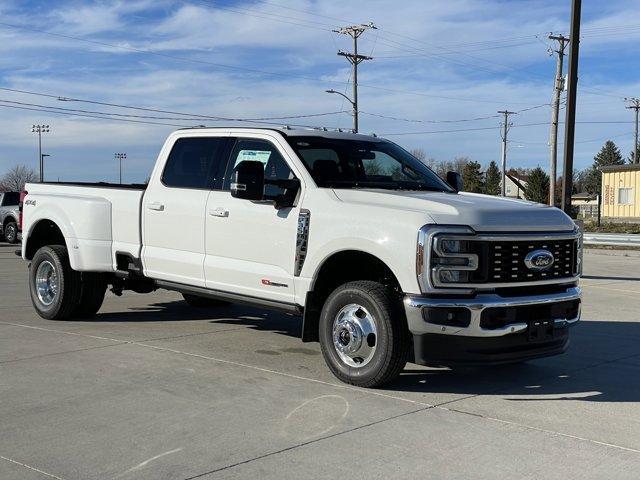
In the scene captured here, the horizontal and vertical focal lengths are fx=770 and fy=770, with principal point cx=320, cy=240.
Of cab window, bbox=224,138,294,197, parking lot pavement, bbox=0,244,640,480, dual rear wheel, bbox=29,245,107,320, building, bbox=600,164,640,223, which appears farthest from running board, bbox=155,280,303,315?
building, bbox=600,164,640,223

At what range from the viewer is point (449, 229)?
5.53 meters

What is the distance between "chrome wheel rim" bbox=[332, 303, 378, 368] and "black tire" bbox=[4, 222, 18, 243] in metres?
23.8

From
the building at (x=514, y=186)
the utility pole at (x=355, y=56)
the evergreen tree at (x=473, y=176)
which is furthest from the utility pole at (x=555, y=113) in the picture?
the building at (x=514, y=186)

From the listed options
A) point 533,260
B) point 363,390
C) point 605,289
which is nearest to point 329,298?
point 363,390

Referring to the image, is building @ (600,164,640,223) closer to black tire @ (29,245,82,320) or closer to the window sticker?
black tire @ (29,245,82,320)

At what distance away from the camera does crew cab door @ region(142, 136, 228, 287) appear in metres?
7.33

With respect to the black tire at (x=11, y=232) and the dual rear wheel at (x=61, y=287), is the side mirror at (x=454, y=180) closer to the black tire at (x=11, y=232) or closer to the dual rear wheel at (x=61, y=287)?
the dual rear wheel at (x=61, y=287)

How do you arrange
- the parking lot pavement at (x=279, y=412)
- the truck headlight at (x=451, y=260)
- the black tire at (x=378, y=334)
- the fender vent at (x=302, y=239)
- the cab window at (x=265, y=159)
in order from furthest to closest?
the cab window at (x=265, y=159), the fender vent at (x=302, y=239), the black tire at (x=378, y=334), the truck headlight at (x=451, y=260), the parking lot pavement at (x=279, y=412)

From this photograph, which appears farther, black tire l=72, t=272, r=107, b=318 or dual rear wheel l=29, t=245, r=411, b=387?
black tire l=72, t=272, r=107, b=318

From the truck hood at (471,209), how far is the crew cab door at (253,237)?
0.63m

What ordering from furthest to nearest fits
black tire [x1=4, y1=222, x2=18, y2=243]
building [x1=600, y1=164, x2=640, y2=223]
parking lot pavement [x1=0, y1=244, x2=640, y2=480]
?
building [x1=600, y1=164, x2=640, y2=223] → black tire [x1=4, y1=222, x2=18, y2=243] → parking lot pavement [x1=0, y1=244, x2=640, y2=480]

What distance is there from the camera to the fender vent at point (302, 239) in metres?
6.39

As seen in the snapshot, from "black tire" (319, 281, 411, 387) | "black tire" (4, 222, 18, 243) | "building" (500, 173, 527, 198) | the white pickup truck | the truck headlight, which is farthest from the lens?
"building" (500, 173, 527, 198)

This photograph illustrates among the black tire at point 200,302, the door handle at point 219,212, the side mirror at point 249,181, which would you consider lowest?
the black tire at point 200,302
